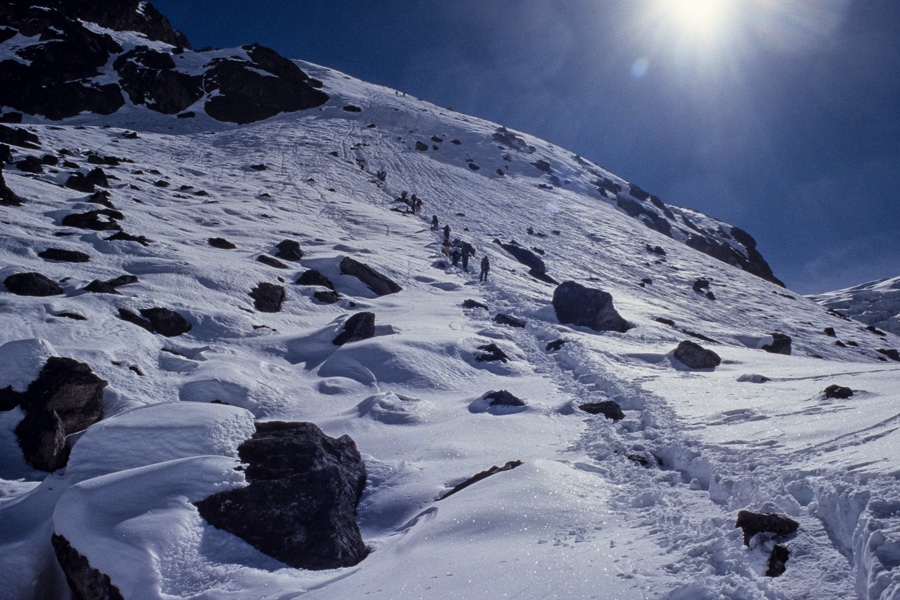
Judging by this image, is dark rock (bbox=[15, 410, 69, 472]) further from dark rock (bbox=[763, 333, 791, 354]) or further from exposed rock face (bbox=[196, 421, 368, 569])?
dark rock (bbox=[763, 333, 791, 354])

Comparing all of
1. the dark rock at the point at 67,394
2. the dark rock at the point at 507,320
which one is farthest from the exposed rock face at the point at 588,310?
the dark rock at the point at 67,394

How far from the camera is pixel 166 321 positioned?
894 centimetres

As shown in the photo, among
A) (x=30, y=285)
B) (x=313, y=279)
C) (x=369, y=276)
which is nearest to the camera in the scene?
(x=30, y=285)

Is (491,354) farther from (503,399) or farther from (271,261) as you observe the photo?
(271,261)

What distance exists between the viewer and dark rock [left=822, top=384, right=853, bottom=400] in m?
6.43

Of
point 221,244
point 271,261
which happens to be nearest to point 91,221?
point 221,244

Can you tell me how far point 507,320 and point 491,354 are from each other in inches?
149

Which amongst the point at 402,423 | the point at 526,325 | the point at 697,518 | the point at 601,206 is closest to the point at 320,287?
the point at 526,325

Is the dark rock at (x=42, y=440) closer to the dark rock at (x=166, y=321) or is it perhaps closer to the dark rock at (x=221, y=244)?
the dark rock at (x=166, y=321)

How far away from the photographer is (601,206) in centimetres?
4903

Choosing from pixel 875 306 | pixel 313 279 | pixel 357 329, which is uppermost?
pixel 875 306

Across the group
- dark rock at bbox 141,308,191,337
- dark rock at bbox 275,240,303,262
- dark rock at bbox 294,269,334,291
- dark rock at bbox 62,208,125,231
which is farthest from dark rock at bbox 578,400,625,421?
dark rock at bbox 62,208,125,231

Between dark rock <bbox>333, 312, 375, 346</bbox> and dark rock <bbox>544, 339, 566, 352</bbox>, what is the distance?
4658 mm

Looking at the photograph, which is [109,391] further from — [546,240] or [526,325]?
[546,240]
